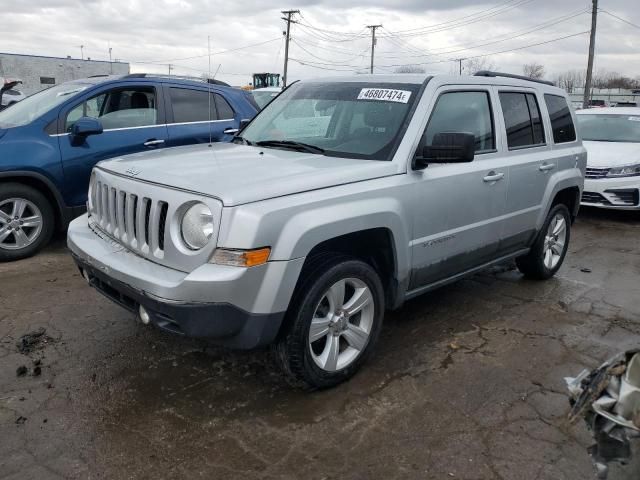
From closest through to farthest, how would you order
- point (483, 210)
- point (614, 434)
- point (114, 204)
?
point (614, 434) → point (114, 204) → point (483, 210)

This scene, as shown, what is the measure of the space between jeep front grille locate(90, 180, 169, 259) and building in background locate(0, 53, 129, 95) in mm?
46720

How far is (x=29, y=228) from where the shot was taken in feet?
18.5

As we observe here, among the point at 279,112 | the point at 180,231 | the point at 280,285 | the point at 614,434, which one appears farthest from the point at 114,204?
the point at 614,434

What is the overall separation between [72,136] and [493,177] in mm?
4149

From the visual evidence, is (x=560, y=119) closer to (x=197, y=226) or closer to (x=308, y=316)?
(x=308, y=316)

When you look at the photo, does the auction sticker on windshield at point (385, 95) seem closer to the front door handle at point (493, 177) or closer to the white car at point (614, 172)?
the front door handle at point (493, 177)

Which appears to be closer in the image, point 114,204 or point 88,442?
point 88,442

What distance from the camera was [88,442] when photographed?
2811 millimetres

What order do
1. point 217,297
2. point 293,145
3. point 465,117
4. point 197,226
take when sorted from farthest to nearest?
point 465,117
point 293,145
point 197,226
point 217,297

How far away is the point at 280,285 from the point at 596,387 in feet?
4.81

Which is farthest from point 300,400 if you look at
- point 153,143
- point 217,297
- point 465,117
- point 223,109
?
point 223,109

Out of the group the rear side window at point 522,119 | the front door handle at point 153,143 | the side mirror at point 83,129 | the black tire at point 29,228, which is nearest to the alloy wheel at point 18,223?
the black tire at point 29,228

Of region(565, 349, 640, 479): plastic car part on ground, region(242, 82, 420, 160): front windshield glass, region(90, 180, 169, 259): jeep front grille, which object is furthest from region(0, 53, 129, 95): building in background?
region(565, 349, 640, 479): plastic car part on ground

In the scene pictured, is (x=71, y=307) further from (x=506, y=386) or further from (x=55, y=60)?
(x=55, y=60)
